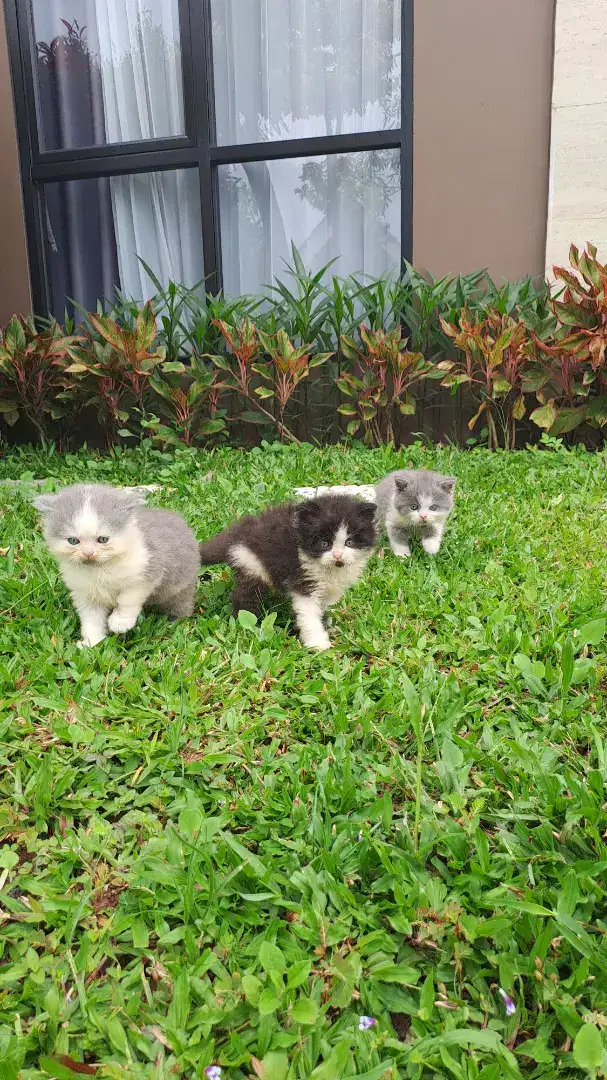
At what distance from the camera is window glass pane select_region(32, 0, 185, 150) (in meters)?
7.37

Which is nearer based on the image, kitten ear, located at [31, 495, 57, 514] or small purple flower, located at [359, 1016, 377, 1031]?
small purple flower, located at [359, 1016, 377, 1031]

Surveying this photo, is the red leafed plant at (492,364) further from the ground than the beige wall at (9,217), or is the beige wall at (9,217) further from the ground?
the beige wall at (9,217)

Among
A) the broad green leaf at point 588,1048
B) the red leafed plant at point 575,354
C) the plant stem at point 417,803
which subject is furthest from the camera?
the red leafed plant at point 575,354

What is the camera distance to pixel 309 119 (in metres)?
7.22

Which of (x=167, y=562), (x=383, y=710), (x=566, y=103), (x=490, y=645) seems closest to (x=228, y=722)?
(x=383, y=710)

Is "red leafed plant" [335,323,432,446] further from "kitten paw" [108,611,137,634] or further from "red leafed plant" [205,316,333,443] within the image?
"kitten paw" [108,611,137,634]

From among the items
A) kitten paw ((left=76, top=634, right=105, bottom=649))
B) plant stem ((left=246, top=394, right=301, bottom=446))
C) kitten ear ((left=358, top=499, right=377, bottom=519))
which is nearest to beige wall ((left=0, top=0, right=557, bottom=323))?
plant stem ((left=246, top=394, right=301, bottom=446))

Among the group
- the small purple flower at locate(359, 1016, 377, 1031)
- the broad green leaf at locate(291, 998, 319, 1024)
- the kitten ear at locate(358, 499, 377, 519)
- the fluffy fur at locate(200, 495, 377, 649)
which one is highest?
the kitten ear at locate(358, 499, 377, 519)

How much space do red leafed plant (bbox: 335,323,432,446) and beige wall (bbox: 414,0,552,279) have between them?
3.73 ft

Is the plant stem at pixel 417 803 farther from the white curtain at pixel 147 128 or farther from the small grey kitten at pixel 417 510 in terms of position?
the white curtain at pixel 147 128

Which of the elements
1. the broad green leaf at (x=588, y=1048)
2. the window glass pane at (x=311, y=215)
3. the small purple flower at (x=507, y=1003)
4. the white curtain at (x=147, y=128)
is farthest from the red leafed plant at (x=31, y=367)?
the broad green leaf at (x=588, y=1048)

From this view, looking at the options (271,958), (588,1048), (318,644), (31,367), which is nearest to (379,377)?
A: (31,367)

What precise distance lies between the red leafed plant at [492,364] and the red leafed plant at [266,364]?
1203mm

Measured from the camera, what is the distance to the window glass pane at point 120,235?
7676mm
